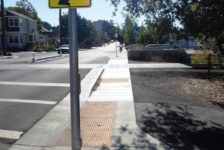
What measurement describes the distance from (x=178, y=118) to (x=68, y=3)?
520cm

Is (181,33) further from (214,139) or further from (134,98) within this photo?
(214,139)

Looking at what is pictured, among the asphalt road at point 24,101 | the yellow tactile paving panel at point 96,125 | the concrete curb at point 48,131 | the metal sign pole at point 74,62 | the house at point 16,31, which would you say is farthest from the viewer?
the house at point 16,31

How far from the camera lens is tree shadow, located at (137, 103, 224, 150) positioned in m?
7.72

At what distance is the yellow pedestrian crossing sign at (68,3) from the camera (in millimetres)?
5484

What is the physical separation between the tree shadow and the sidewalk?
0.87ft

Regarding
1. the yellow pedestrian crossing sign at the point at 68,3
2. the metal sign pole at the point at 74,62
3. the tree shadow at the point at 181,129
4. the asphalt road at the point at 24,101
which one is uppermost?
the yellow pedestrian crossing sign at the point at 68,3

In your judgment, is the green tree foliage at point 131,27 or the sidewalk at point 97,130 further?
the green tree foliage at point 131,27

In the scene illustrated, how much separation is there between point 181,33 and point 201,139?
680cm

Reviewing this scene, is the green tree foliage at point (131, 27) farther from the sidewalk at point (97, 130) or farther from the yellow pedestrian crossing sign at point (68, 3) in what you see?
the yellow pedestrian crossing sign at point (68, 3)

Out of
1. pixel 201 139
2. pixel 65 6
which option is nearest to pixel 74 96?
pixel 65 6

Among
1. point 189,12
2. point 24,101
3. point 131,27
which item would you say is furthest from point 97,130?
point 131,27

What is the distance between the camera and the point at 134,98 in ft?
41.9

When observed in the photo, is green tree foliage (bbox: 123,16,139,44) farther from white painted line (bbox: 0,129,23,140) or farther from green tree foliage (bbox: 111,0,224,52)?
white painted line (bbox: 0,129,23,140)

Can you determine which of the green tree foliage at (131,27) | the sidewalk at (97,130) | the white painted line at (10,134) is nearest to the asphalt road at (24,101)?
the white painted line at (10,134)
